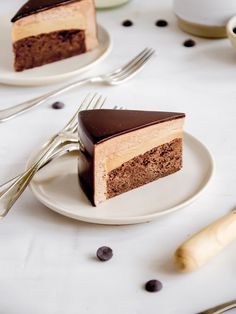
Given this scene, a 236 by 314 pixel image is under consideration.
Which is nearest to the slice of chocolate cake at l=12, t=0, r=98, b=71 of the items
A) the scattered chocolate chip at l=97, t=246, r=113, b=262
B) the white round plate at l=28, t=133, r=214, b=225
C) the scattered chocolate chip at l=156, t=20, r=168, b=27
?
the scattered chocolate chip at l=156, t=20, r=168, b=27

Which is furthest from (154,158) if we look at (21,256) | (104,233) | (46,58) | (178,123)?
(46,58)

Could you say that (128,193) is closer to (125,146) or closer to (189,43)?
(125,146)

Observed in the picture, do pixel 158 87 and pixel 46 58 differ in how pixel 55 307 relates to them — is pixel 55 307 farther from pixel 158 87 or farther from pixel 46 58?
pixel 46 58

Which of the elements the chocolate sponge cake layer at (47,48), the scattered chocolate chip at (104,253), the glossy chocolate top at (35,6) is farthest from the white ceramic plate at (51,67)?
the scattered chocolate chip at (104,253)

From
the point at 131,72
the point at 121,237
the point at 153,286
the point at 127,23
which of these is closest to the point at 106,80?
the point at 131,72

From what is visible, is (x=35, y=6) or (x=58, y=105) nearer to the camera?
(x=58, y=105)

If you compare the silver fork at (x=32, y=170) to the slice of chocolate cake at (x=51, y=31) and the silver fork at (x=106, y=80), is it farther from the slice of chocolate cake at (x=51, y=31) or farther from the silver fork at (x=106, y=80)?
the slice of chocolate cake at (x=51, y=31)

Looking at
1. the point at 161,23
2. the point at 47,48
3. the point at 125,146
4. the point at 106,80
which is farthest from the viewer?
the point at 161,23

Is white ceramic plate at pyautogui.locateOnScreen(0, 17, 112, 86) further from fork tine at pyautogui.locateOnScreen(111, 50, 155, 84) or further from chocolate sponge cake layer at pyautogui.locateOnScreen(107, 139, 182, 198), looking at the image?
chocolate sponge cake layer at pyautogui.locateOnScreen(107, 139, 182, 198)
